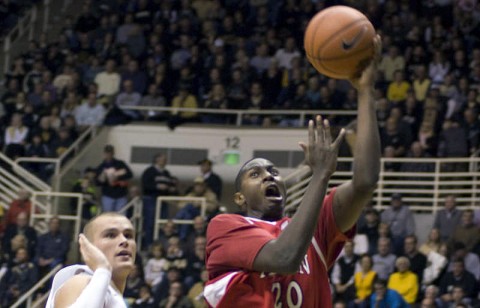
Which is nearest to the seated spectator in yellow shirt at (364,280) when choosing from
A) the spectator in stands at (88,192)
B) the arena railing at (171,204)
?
the arena railing at (171,204)

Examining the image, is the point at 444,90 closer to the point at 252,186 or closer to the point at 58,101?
the point at 58,101

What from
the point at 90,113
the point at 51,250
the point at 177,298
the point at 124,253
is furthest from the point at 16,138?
the point at 124,253

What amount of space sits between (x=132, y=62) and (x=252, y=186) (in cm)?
1409

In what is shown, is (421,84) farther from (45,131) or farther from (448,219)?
(45,131)

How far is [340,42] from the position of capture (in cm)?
522

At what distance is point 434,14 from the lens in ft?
63.1

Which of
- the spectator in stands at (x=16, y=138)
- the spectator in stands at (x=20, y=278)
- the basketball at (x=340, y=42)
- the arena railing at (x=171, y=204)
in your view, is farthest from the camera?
the spectator in stands at (x=16, y=138)

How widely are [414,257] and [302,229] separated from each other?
9191 mm

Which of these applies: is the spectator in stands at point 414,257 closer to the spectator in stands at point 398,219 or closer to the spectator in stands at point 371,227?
the spectator in stands at point 371,227

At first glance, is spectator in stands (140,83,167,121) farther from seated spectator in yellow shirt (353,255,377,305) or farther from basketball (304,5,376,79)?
basketball (304,5,376,79)

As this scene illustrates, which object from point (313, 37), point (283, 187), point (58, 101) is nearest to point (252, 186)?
point (283, 187)

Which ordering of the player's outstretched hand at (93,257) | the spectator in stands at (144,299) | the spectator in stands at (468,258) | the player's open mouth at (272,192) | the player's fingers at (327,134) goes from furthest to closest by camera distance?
1. the spectator in stands at (144,299)
2. the spectator in stands at (468,258)
3. the player's open mouth at (272,192)
4. the player's fingers at (327,134)
5. the player's outstretched hand at (93,257)

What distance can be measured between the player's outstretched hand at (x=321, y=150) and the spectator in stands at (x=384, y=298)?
8068mm

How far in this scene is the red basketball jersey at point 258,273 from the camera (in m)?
5.35
